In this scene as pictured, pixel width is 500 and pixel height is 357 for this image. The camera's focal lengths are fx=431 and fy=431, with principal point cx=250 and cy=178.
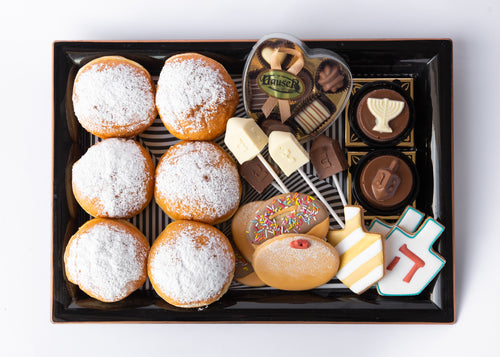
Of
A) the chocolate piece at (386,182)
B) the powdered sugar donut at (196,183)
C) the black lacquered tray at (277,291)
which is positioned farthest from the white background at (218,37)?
the powdered sugar donut at (196,183)

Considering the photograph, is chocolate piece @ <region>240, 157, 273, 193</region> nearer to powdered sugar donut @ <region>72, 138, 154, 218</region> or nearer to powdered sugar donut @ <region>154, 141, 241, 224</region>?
powdered sugar donut @ <region>154, 141, 241, 224</region>

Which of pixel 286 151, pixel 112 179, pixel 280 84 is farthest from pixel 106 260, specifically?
pixel 280 84

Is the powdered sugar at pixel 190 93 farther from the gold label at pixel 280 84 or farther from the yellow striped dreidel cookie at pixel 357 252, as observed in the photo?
the yellow striped dreidel cookie at pixel 357 252

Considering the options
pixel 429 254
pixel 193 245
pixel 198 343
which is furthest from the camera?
pixel 198 343

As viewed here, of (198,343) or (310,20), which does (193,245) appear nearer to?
(198,343)

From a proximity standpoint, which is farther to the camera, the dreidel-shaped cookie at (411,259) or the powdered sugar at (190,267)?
the dreidel-shaped cookie at (411,259)

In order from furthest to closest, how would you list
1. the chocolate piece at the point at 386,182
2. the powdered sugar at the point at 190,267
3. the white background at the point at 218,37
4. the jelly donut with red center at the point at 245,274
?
the white background at the point at 218,37
the jelly donut with red center at the point at 245,274
the chocolate piece at the point at 386,182
the powdered sugar at the point at 190,267

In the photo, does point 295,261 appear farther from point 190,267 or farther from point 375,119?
point 375,119
